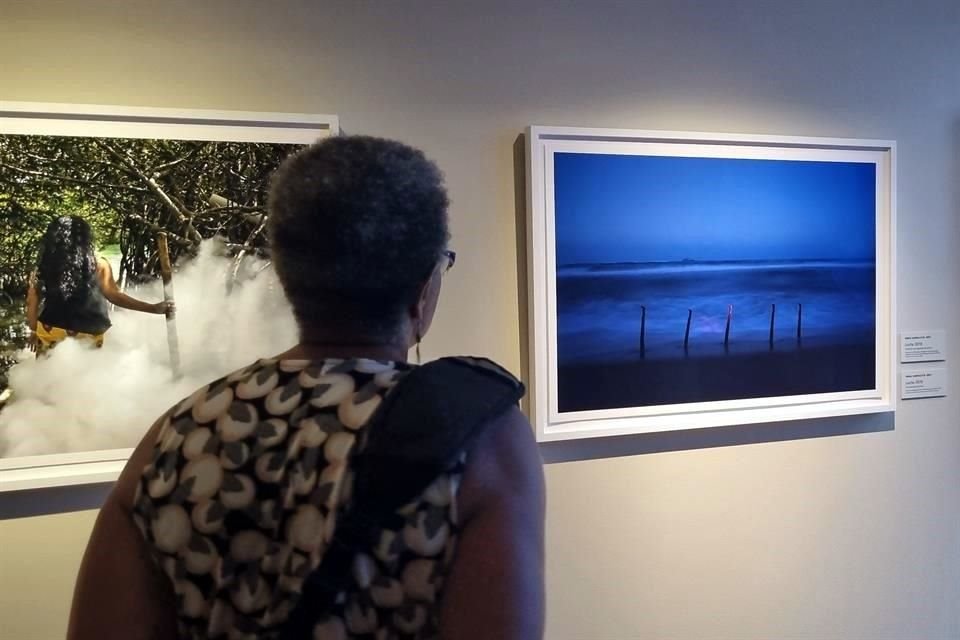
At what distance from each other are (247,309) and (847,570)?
1.49m

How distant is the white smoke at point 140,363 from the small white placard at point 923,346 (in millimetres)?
1415

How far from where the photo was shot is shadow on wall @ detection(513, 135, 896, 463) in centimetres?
142

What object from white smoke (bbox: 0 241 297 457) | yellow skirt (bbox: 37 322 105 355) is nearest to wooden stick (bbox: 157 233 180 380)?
white smoke (bbox: 0 241 297 457)

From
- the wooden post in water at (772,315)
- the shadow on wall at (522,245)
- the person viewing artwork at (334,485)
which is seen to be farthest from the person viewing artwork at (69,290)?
the wooden post in water at (772,315)

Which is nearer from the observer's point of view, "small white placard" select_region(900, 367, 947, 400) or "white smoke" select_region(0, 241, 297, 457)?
"white smoke" select_region(0, 241, 297, 457)

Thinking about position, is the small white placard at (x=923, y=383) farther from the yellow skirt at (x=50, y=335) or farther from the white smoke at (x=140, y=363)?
the yellow skirt at (x=50, y=335)

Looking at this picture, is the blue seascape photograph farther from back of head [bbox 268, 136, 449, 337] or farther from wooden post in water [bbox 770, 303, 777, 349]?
back of head [bbox 268, 136, 449, 337]

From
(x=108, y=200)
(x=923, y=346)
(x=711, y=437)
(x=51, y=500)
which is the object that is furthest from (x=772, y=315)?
(x=51, y=500)

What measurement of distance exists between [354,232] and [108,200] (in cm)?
74

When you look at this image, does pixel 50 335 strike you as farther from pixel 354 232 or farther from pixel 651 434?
pixel 651 434

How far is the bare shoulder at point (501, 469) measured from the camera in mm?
640

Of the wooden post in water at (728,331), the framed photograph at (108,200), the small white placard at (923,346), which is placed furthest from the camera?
the small white placard at (923,346)

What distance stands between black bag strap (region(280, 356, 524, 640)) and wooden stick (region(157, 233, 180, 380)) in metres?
0.72

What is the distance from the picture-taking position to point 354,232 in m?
0.67
